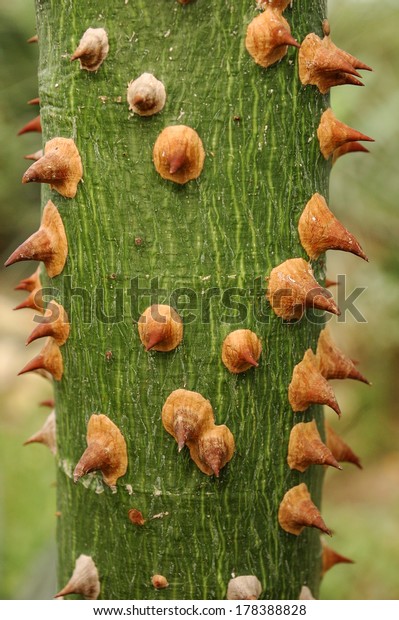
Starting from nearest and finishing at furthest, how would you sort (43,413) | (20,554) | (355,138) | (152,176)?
(152,176) < (355,138) < (20,554) < (43,413)

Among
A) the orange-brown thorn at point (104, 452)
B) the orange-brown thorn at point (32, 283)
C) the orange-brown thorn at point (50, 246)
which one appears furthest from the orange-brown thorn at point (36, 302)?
the orange-brown thorn at point (104, 452)

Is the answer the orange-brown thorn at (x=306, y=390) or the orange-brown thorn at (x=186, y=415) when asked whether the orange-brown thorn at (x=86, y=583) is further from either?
the orange-brown thorn at (x=306, y=390)

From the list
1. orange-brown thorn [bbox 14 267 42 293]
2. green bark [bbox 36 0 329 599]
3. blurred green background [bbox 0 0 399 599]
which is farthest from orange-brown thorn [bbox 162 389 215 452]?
blurred green background [bbox 0 0 399 599]

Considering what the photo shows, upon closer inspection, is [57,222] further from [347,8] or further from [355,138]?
[347,8]

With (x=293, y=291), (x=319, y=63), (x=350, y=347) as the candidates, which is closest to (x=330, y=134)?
(x=319, y=63)

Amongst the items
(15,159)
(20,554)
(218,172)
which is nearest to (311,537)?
(218,172)

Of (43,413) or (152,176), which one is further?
(43,413)

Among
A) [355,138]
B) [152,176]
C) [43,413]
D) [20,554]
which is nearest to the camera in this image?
[152,176]
